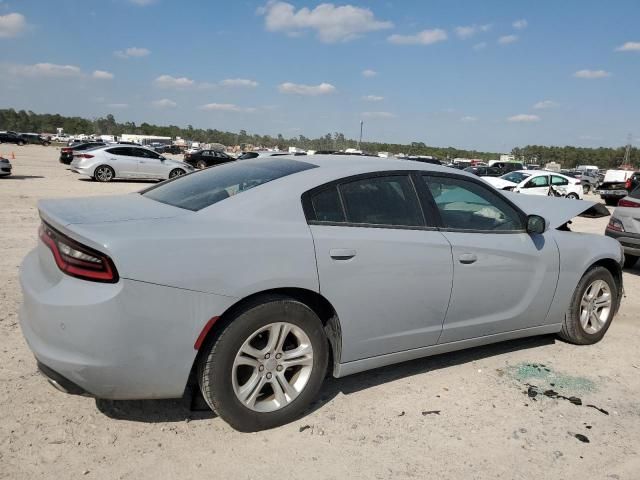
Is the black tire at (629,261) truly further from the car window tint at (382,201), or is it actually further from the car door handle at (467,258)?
the car window tint at (382,201)

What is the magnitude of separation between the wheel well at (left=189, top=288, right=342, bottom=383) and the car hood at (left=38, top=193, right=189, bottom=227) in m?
0.63

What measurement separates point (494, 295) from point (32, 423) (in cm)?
305

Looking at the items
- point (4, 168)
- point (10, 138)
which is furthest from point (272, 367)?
point (10, 138)

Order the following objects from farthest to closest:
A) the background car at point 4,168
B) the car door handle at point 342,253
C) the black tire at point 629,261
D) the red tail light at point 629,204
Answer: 1. the background car at point 4,168
2. the black tire at point 629,261
3. the red tail light at point 629,204
4. the car door handle at point 342,253

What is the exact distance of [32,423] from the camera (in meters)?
2.86

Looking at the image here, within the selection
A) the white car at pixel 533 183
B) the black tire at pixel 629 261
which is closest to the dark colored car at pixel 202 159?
the white car at pixel 533 183

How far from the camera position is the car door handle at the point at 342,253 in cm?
296

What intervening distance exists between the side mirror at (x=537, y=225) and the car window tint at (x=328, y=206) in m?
1.62

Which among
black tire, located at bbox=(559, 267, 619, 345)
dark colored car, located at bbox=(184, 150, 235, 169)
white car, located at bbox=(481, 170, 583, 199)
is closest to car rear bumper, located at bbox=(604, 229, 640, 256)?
black tire, located at bbox=(559, 267, 619, 345)

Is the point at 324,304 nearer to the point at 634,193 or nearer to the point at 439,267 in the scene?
the point at 439,267

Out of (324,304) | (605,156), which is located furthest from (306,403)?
(605,156)

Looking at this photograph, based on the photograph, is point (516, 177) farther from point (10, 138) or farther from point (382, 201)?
point (10, 138)

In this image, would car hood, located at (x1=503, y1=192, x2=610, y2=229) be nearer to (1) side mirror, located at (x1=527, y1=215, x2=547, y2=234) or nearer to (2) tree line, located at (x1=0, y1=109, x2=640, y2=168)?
(1) side mirror, located at (x1=527, y1=215, x2=547, y2=234)

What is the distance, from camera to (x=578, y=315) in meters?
4.41
